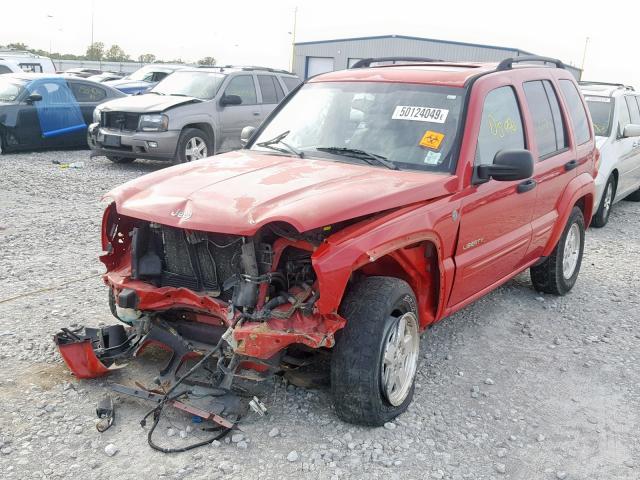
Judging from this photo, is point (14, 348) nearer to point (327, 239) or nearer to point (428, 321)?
point (327, 239)

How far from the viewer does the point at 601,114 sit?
9.28m

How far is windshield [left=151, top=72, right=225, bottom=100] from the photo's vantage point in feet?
39.5

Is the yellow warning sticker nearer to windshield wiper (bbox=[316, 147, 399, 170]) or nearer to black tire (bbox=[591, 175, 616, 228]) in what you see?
windshield wiper (bbox=[316, 147, 399, 170])

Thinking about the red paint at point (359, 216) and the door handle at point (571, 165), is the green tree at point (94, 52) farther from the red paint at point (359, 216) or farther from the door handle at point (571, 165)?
the red paint at point (359, 216)

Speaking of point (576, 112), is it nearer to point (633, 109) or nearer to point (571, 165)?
point (571, 165)

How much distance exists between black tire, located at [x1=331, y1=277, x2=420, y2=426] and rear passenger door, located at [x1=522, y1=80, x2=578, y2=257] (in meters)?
2.01

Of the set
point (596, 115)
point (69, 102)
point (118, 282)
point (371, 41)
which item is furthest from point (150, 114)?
point (371, 41)

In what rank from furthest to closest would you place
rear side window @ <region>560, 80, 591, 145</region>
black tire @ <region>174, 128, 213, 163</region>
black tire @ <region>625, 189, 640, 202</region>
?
black tire @ <region>625, 189, 640, 202</region>, black tire @ <region>174, 128, 213, 163</region>, rear side window @ <region>560, 80, 591, 145</region>

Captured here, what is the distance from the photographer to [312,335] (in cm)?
333

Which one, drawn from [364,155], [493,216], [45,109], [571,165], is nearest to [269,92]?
[45,109]

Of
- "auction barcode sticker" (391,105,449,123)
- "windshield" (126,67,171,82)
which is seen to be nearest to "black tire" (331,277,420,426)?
"auction barcode sticker" (391,105,449,123)

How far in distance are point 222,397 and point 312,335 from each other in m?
0.64

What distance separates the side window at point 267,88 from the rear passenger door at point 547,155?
795 centimetres

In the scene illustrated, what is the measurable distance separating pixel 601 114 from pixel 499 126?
5.43m
